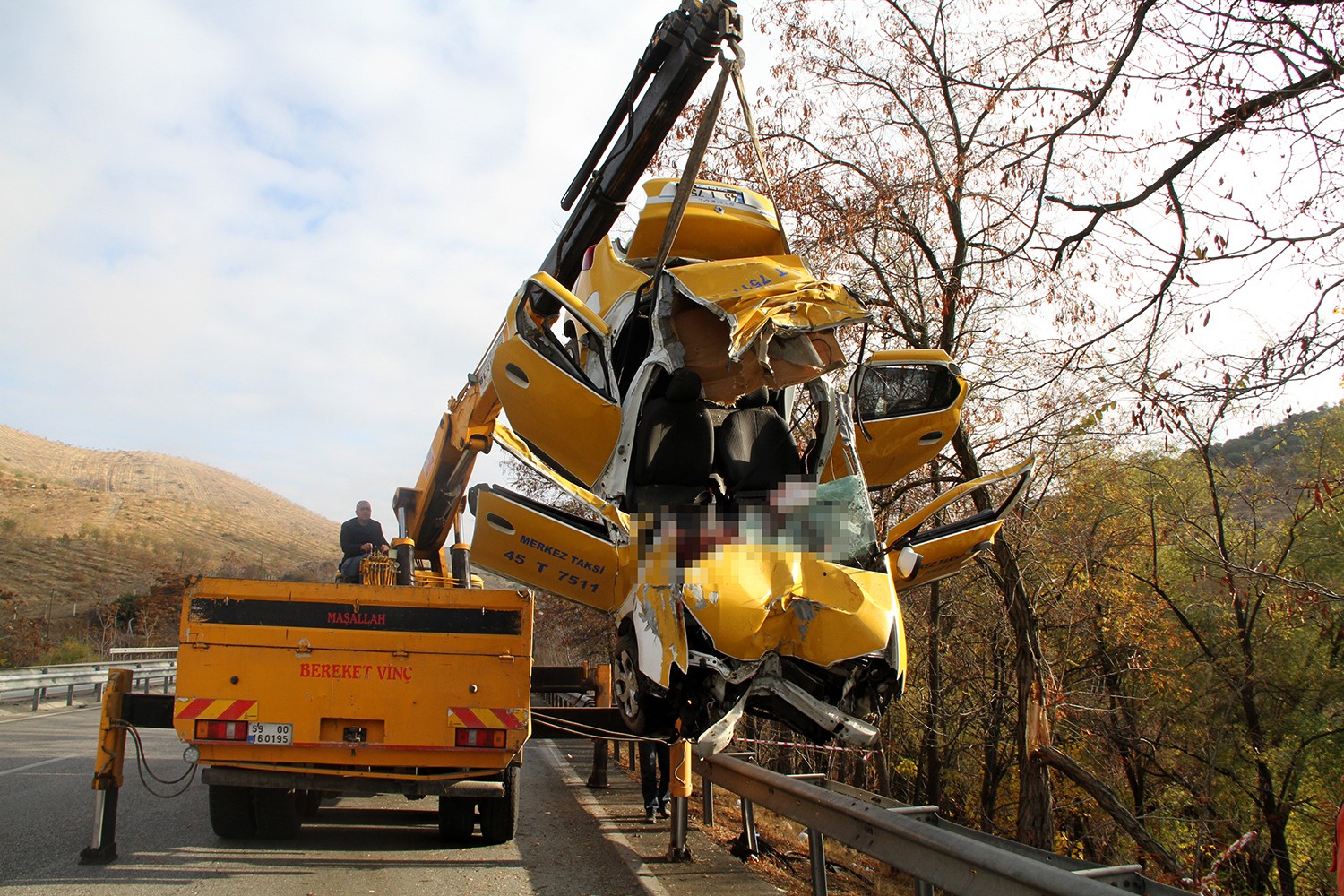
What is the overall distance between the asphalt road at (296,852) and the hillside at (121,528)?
17740 mm

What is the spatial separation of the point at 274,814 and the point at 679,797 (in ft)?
10.3

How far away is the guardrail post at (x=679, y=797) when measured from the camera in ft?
24.2

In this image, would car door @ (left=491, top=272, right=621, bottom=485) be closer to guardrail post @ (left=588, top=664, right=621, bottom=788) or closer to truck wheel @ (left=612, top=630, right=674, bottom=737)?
truck wheel @ (left=612, top=630, right=674, bottom=737)

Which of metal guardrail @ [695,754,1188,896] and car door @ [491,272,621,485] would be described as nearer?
metal guardrail @ [695,754,1188,896]

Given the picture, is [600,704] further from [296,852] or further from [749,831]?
[296,852]

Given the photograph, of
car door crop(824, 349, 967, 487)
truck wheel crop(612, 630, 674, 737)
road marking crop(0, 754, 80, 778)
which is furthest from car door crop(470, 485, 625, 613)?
road marking crop(0, 754, 80, 778)

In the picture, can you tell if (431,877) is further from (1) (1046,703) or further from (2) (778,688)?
(1) (1046,703)

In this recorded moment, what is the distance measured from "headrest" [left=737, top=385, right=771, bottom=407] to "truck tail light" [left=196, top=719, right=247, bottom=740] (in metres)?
3.92

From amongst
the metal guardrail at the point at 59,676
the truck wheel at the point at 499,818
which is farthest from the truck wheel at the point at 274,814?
the metal guardrail at the point at 59,676

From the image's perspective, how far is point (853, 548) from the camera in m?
5.02

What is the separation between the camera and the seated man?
9805 mm

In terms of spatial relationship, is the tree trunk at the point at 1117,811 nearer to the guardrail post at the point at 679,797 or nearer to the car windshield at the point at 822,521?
the guardrail post at the point at 679,797

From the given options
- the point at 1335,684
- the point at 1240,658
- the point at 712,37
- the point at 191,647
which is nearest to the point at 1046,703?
the point at 712,37

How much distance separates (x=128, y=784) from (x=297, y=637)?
5187 millimetres
